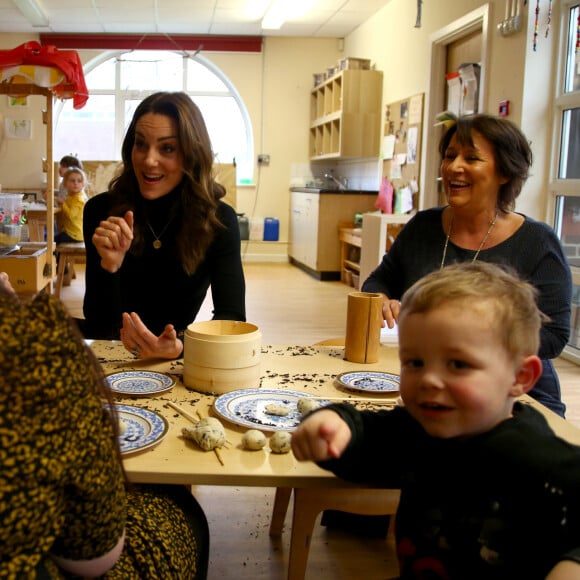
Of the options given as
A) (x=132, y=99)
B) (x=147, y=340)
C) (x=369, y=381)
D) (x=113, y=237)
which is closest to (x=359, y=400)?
(x=369, y=381)

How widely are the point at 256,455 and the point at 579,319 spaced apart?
3.55 meters

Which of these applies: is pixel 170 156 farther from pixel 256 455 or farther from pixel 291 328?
pixel 291 328

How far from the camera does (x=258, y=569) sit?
182 centimetres

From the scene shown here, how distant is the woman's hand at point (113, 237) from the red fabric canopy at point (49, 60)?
237 cm

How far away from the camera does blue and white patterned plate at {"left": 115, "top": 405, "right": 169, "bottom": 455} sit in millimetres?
1027

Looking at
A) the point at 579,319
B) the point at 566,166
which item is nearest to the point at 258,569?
the point at 579,319

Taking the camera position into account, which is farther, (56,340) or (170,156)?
(170,156)

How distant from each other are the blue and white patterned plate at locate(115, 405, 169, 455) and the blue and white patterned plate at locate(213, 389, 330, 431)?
0.12m

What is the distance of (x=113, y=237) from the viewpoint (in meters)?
1.60

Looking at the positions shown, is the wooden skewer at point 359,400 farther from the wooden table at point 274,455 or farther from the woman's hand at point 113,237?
the woman's hand at point 113,237

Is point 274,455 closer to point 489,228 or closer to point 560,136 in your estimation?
point 489,228

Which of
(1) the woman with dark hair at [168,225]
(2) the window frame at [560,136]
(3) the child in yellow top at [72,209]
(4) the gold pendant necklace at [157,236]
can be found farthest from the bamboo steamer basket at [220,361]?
(3) the child in yellow top at [72,209]

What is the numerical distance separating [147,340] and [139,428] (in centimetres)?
40

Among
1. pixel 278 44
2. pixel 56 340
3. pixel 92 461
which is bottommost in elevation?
pixel 92 461
